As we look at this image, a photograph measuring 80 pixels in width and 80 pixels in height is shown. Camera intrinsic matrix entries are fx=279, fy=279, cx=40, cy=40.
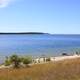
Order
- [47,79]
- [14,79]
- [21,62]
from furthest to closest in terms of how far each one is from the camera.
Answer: [21,62] < [14,79] < [47,79]

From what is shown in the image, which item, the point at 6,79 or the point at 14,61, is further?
the point at 14,61

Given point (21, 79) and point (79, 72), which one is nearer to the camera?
point (21, 79)

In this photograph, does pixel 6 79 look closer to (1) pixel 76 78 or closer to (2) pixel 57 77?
(2) pixel 57 77

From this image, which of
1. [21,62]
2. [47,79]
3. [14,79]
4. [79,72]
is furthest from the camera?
[21,62]

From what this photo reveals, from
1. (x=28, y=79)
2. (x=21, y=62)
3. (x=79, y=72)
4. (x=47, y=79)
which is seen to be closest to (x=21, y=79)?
(x=28, y=79)

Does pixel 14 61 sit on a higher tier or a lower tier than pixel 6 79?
lower

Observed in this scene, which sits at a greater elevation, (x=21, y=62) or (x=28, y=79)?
(x=28, y=79)

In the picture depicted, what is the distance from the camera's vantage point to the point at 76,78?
10023 mm

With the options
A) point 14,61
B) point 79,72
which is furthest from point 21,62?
point 79,72

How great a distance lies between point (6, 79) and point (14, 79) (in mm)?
388

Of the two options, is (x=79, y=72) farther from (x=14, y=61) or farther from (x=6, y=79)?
(x=14, y=61)

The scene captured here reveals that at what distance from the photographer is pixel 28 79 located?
9.73 metres

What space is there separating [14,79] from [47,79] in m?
1.36

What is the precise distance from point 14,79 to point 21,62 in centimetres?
2029
